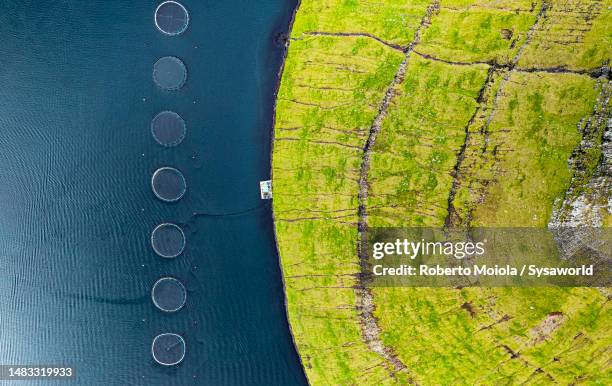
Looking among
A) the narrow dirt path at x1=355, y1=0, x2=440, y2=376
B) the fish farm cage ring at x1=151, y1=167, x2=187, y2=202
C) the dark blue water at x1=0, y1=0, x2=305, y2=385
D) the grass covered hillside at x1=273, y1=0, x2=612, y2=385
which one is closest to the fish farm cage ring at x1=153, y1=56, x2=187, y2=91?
the dark blue water at x1=0, y1=0, x2=305, y2=385

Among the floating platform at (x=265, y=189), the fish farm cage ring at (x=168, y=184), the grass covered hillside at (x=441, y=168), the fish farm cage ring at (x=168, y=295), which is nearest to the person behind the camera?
the grass covered hillside at (x=441, y=168)

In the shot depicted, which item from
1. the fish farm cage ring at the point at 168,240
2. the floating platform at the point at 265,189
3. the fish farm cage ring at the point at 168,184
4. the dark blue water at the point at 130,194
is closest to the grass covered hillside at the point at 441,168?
the floating platform at the point at 265,189

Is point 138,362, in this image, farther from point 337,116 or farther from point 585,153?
point 585,153

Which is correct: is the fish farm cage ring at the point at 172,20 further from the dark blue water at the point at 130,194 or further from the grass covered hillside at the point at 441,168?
the grass covered hillside at the point at 441,168

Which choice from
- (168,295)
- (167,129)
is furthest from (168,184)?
(168,295)

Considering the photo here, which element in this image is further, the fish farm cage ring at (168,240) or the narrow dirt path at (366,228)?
the fish farm cage ring at (168,240)

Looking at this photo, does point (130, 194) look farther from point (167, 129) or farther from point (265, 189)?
point (265, 189)
